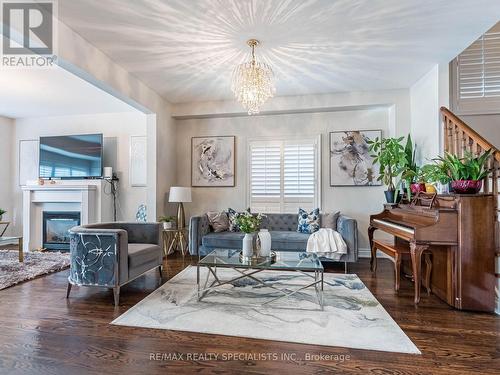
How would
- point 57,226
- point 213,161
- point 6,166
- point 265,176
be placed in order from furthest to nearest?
point 6,166 → point 57,226 → point 213,161 → point 265,176

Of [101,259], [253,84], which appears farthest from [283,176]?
[101,259]

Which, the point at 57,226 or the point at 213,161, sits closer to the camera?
the point at 213,161

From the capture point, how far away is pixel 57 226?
540cm

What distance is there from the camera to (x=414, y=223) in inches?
111

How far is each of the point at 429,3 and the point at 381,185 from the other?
2.90 meters

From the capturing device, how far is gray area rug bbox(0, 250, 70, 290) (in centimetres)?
346

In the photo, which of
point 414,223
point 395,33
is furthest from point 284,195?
point 395,33

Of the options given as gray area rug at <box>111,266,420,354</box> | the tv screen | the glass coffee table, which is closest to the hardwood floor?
gray area rug at <box>111,266,420,354</box>

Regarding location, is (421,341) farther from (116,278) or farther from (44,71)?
(44,71)

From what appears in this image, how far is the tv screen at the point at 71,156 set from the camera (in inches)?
216

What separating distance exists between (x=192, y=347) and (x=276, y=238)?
2.25 metres

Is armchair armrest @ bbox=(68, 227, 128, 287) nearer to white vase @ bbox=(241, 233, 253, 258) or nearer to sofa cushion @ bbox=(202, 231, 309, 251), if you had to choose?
white vase @ bbox=(241, 233, 253, 258)

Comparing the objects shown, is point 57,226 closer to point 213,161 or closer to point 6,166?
point 6,166

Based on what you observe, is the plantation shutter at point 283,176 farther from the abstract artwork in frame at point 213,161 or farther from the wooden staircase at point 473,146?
the wooden staircase at point 473,146
